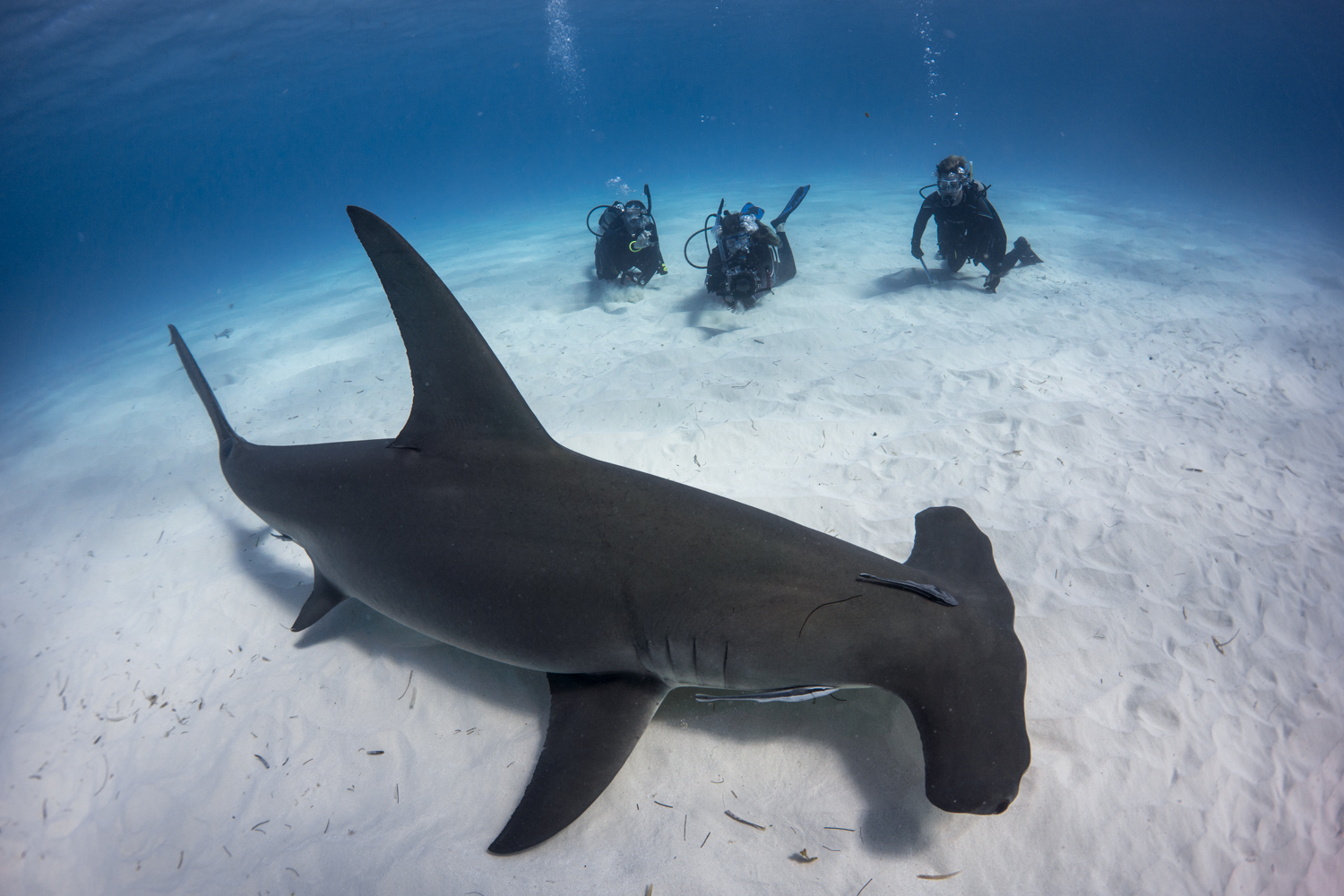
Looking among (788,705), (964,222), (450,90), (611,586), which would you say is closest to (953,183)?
(964,222)

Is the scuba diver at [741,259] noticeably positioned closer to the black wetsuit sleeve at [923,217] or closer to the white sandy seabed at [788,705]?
the white sandy seabed at [788,705]

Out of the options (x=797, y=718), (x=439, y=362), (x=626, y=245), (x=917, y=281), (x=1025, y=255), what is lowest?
(x=1025, y=255)

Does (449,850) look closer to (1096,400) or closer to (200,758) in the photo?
(200,758)

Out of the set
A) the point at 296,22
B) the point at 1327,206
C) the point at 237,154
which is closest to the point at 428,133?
the point at 237,154

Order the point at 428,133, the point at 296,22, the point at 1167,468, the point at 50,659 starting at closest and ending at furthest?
the point at 50,659 → the point at 1167,468 → the point at 296,22 → the point at 428,133

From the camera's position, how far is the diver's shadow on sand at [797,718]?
7.10 feet

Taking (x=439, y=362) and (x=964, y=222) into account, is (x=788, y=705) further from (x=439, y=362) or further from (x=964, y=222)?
(x=964, y=222)

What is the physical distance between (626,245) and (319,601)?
27.9 ft

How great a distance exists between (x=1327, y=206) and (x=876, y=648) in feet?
161

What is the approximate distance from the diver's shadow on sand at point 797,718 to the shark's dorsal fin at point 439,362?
144 cm

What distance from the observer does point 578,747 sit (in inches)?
84.6

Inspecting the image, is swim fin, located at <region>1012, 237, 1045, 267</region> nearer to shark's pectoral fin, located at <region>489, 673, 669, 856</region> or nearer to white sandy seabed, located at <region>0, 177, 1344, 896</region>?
white sandy seabed, located at <region>0, 177, 1344, 896</region>

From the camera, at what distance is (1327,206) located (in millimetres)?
29734

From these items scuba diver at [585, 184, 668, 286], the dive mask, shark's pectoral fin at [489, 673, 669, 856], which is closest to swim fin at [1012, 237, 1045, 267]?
the dive mask
